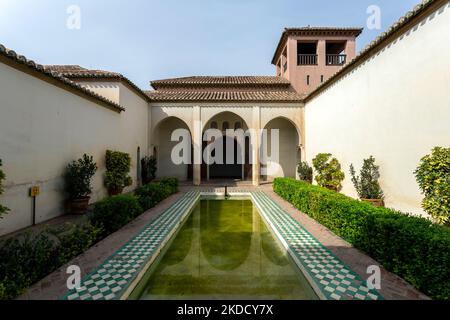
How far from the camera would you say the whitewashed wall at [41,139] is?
189 inches

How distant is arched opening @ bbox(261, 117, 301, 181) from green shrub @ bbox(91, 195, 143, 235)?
38.0 feet

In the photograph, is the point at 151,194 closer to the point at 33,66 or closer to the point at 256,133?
the point at 33,66

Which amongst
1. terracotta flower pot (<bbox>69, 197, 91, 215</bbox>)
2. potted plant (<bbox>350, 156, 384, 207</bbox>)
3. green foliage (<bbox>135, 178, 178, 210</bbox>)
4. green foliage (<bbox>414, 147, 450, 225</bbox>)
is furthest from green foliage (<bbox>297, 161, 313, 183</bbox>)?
terracotta flower pot (<bbox>69, 197, 91, 215</bbox>)

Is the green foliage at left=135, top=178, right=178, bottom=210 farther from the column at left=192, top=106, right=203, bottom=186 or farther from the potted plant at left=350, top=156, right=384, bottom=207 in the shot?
the potted plant at left=350, top=156, right=384, bottom=207

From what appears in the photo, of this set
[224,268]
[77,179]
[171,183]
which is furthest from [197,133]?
[224,268]

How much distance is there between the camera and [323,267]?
11.9 ft

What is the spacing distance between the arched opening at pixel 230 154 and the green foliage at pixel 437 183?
1182 centimetres

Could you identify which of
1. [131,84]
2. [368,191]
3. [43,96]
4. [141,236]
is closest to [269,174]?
[368,191]

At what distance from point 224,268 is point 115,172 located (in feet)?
22.9

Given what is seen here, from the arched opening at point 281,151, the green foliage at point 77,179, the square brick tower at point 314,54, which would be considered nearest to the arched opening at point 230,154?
the arched opening at point 281,151

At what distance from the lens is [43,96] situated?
18.9ft

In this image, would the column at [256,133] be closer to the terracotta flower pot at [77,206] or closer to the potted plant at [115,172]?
the potted plant at [115,172]

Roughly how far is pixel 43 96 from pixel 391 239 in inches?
341

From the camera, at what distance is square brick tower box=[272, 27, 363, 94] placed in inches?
651
